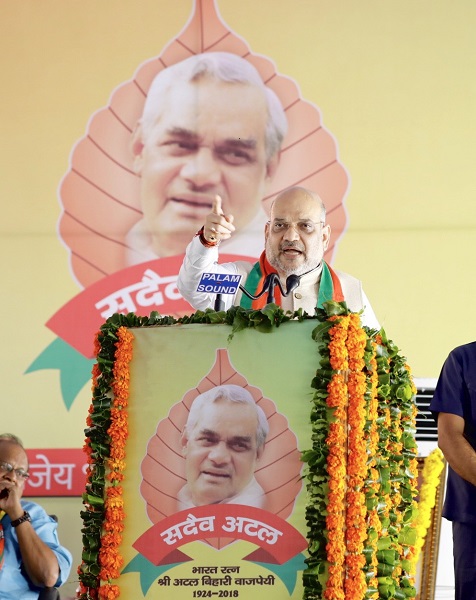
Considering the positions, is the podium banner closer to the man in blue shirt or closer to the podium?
the podium

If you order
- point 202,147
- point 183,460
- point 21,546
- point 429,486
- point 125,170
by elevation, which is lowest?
point 21,546

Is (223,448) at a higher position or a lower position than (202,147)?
lower

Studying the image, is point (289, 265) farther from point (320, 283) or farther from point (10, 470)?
point (10, 470)

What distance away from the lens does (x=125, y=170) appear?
17.5 feet

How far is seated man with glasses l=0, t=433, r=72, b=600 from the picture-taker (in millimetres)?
3568

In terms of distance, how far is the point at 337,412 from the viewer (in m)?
2.37

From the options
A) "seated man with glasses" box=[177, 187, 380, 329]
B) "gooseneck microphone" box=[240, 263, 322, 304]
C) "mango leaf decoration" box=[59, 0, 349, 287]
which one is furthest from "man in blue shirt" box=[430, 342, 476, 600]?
"mango leaf decoration" box=[59, 0, 349, 287]

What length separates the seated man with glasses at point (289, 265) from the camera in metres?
2.95

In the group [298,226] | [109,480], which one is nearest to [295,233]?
[298,226]

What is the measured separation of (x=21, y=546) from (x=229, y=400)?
1522 mm

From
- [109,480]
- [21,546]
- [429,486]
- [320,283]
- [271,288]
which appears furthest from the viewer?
[21,546]

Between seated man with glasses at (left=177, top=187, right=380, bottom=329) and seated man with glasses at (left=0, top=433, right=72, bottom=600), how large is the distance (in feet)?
3.69

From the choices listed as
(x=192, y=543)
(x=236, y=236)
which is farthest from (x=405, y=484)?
(x=236, y=236)

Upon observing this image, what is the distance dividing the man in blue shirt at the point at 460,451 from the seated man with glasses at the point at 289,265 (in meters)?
0.33
